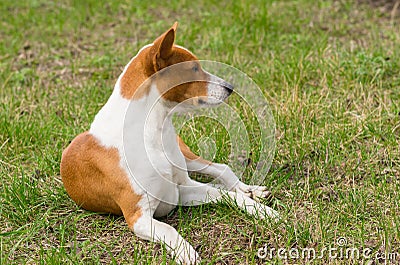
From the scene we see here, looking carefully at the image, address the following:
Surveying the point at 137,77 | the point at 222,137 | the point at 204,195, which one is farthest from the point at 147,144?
the point at 222,137

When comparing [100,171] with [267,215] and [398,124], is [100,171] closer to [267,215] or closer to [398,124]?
[267,215]

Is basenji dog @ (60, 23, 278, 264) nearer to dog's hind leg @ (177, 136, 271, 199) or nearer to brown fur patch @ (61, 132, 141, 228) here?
brown fur patch @ (61, 132, 141, 228)

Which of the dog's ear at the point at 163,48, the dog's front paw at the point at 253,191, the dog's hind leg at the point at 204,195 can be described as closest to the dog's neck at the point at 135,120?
the dog's ear at the point at 163,48

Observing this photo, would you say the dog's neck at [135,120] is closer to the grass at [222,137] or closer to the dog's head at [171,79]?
the dog's head at [171,79]

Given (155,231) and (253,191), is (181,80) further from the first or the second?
(253,191)

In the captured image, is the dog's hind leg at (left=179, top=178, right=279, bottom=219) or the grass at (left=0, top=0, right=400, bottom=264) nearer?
the grass at (left=0, top=0, right=400, bottom=264)

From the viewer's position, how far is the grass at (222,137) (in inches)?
139

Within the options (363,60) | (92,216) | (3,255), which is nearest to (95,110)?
(92,216)

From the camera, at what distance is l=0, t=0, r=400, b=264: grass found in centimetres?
352

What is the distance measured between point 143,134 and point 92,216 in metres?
0.70

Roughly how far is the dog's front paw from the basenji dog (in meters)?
0.25

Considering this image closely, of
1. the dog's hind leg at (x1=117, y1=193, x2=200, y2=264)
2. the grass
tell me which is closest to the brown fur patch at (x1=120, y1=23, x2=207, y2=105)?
the dog's hind leg at (x1=117, y1=193, x2=200, y2=264)

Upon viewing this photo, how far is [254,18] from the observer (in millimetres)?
6539

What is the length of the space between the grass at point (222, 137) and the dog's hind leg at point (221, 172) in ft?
0.49
